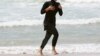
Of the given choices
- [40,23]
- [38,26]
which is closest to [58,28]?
[38,26]

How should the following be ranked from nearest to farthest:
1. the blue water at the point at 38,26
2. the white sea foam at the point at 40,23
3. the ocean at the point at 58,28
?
the ocean at the point at 58,28, the blue water at the point at 38,26, the white sea foam at the point at 40,23

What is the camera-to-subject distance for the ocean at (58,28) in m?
12.3

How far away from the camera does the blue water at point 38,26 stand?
43.9 ft

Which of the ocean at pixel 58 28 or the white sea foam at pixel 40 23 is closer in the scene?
the ocean at pixel 58 28

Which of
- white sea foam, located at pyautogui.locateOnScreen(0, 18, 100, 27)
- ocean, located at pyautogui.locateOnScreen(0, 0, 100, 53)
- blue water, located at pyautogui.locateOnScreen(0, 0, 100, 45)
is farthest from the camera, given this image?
white sea foam, located at pyautogui.locateOnScreen(0, 18, 100, 27)

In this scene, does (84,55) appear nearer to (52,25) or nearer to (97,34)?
(52,25)

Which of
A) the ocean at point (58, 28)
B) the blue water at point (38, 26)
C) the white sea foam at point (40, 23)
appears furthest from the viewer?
the white sea foam at point (40, 23)

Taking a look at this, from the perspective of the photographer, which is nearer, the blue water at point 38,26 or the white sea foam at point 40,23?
the blue water at point 38,26

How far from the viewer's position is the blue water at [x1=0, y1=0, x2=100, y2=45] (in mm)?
13375

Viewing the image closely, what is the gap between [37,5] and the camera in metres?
30.8

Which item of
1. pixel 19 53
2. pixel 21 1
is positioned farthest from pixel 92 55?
pixel 21 1

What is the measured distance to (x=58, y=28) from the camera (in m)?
17.7

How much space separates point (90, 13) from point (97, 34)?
31.7ft

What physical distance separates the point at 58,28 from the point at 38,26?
5.09 feet
